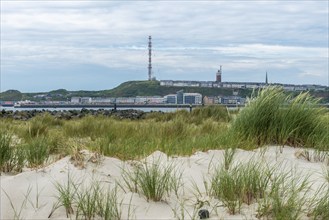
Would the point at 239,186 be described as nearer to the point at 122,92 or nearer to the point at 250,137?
the point at 250,137

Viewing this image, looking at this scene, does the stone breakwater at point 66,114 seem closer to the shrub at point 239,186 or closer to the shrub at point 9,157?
the shrub at point 9,157

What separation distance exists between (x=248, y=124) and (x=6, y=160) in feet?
12.4

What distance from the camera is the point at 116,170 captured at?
218 inches

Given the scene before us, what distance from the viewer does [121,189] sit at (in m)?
5.02

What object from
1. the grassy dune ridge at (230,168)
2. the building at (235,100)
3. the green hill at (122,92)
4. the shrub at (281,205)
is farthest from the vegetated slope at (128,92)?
the shrub at (281,205)

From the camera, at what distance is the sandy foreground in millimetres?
4586

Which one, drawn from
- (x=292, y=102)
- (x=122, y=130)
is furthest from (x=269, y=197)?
(x=122, y=130)

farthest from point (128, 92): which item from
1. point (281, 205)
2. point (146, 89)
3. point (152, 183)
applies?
point (281, 205)

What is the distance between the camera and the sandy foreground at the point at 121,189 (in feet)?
15.0

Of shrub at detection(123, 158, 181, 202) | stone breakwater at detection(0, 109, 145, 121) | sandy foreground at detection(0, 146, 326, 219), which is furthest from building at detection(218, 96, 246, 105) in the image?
shrub at detection(123, 158, 181, 202)

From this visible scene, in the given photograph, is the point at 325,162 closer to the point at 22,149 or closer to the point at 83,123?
the point at 22,149

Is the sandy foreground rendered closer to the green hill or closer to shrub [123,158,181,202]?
shrub [123,158,181,202]

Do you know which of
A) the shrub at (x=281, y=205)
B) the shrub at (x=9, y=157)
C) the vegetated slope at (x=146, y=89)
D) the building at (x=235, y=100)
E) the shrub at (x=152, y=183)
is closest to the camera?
the shrub at (x=281, y=205)

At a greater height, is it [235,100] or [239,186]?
[235,100]
